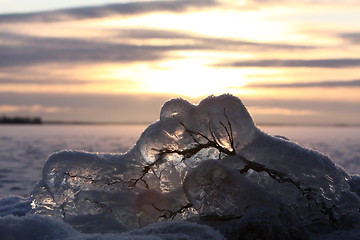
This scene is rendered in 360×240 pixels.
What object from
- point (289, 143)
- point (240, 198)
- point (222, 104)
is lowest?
point (240, 198)

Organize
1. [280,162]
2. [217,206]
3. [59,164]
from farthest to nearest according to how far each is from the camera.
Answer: [59,164]
[280,162]
[217,206]

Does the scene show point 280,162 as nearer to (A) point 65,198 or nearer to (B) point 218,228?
(B) point 218,228

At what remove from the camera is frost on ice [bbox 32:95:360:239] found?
17.8ft

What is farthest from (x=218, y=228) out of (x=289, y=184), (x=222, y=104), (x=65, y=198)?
(x=65, y=198)

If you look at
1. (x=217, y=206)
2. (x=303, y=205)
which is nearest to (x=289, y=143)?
(x=303, y=205)

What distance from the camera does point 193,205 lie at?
550 centimetres

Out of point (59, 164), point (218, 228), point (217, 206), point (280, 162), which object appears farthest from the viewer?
point (59, 164)

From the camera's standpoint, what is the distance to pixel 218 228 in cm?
497

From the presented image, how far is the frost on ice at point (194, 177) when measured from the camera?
543cm

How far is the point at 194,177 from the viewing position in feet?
17.6

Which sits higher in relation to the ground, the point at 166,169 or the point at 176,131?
the point at 176,131

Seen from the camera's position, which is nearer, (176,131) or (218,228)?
(218,228)

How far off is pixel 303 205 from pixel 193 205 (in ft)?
3.87

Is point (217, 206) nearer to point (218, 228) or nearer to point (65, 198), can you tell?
point (218, 228)
